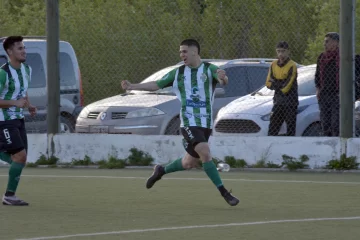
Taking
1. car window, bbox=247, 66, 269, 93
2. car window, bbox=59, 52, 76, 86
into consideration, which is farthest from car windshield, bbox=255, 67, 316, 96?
car window, bbox=59, 52, 76, 86

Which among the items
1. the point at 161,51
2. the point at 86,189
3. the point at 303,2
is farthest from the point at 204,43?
the point at 86,189

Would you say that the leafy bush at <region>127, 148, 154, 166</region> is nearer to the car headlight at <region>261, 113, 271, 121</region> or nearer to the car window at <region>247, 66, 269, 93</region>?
the car headlight at <region>261, 113, 271, 121</region>

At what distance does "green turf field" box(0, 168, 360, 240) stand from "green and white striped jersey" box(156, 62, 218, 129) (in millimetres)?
862

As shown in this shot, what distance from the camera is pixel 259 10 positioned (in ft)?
53.4

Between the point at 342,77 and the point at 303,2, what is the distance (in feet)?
4.63

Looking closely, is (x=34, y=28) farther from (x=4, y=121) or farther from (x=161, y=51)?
(x=4, y=121)

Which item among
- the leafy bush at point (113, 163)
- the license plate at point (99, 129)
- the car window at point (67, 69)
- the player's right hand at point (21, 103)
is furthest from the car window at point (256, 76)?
the player's right hand at point (21, 103)

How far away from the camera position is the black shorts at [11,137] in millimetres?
11078

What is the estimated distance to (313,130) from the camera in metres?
16.3

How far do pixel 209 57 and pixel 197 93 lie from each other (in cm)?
631

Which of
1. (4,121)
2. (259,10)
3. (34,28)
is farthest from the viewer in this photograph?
(34,28)

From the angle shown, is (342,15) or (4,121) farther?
(342,15)

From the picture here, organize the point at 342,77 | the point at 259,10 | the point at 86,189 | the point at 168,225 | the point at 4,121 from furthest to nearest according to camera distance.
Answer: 1. the point at 259,10
2. the point at 342,77
3. the point at 86,189
4. the point at 4,121
5. the point at 168,225

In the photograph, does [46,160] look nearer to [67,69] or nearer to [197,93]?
[67,69]
